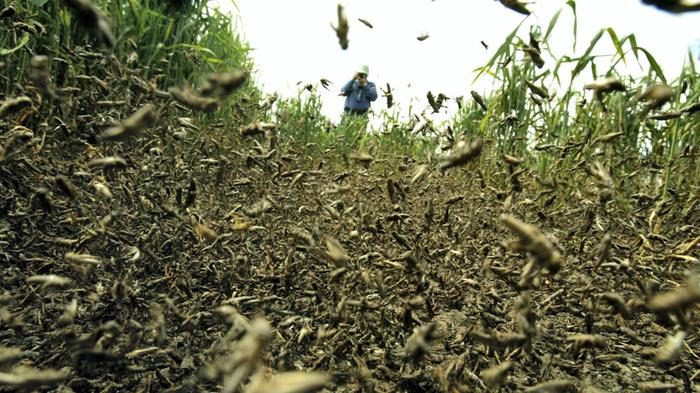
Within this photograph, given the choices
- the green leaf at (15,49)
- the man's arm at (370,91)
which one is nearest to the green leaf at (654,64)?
the green leaf at (15,49)

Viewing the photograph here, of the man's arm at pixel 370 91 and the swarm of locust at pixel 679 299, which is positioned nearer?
the swarm of locust at pixel 679 299

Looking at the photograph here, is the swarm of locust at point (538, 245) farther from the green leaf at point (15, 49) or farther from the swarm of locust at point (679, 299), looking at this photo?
the green leaf at point (15, 49)

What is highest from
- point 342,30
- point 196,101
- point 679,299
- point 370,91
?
point 370,91

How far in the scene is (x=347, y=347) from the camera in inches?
59.6

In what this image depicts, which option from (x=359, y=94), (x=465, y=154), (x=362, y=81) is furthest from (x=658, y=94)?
(x=362, y=81)

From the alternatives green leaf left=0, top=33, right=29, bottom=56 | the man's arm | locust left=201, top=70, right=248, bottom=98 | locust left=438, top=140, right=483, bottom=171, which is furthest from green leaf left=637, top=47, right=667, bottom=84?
the man's arm

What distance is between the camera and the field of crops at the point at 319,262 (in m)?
1.23

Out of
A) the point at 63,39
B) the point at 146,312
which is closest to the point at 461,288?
the point at 146,312

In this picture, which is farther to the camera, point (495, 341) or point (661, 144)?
point (661, 144)

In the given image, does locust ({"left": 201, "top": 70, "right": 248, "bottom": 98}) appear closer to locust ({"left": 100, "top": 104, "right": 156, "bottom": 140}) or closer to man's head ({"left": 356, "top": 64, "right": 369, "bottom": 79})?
locust ({"left": 100, "top": 104, "right": 156, "bottom": 140})

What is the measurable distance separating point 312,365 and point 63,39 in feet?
8.80

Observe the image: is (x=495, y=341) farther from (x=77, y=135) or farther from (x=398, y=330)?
(x=77, y=135)

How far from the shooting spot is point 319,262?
81.2 inches

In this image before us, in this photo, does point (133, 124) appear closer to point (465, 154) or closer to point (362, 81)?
point (465, 154)
